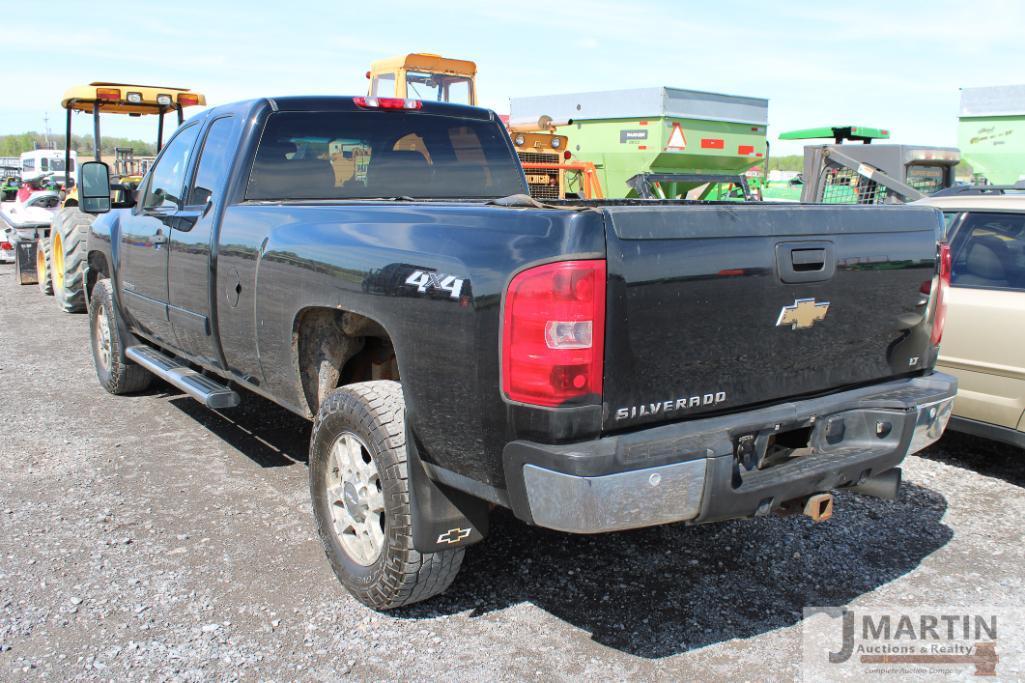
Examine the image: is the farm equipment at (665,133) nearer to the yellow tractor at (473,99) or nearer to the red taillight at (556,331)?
the yellow tractor at (473,99)

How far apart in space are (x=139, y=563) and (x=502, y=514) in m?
1.71

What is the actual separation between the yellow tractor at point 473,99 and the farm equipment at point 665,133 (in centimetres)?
182

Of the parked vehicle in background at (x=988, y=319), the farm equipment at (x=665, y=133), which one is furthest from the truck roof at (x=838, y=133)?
the parked vehicle in background at (x=988, y=319)

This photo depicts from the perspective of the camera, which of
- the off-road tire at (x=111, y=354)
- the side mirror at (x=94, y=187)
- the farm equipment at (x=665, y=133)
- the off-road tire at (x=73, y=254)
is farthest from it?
the farm equipment at (x=665, y=133)

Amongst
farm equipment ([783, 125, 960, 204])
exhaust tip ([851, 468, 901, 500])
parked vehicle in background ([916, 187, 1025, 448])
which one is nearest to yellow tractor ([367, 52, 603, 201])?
farm equipment ([783, 125, 960, 204])

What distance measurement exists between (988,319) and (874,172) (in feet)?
9.43

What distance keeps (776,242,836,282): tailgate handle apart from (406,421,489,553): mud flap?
132cm

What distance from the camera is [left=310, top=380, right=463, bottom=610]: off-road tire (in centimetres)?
315

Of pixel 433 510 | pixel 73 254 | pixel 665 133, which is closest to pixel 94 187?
pixel 433 510

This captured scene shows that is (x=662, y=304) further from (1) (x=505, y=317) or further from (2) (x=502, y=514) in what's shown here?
(2) (x=502, y=514)

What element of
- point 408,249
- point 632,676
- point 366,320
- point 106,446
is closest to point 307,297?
point 366,320

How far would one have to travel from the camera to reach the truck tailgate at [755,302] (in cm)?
271

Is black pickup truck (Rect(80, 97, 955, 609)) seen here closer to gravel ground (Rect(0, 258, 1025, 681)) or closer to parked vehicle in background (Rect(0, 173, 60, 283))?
gravel ground (Rect(0, 258, 1025, 681))

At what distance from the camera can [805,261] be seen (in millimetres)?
3088
